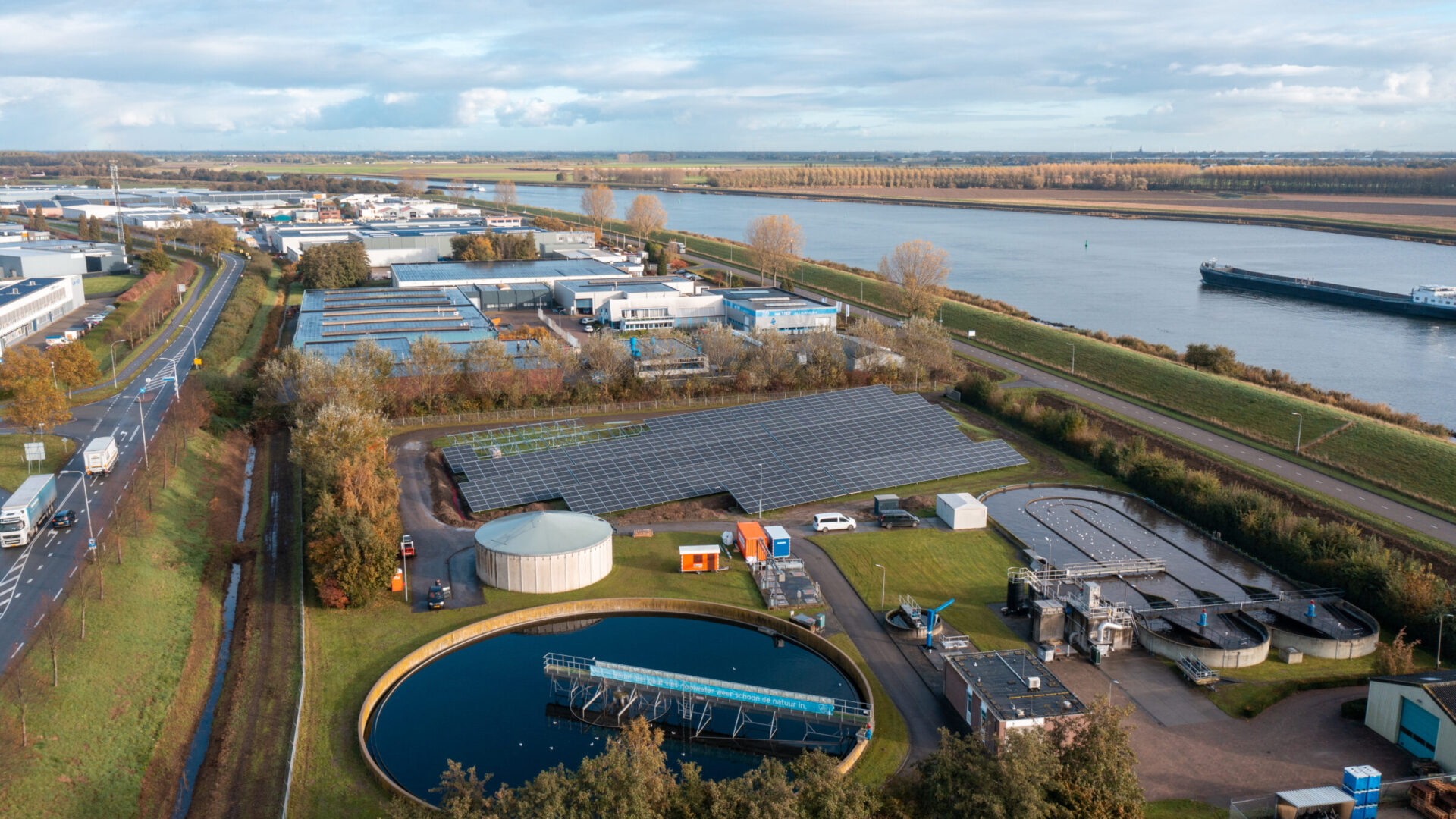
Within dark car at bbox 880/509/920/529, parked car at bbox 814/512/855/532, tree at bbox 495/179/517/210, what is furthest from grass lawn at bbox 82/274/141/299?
tree at bbox 495/179/517/210

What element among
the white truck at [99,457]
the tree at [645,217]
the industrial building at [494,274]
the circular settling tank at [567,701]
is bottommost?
the circular settling tank at [567,701]

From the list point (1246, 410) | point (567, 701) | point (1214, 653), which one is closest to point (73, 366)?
point (567, 701)

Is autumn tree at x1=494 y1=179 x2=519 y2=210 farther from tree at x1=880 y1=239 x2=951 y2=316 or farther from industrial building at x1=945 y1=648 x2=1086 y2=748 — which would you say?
industrial building at x1=945 y1=648 x2=1086 y2=748

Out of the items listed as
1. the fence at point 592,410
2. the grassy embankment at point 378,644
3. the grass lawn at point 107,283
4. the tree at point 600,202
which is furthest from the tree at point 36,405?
the tree at point 600,202

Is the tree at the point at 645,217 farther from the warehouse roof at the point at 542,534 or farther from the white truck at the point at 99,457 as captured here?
the warehouse roof at the point at 542,534

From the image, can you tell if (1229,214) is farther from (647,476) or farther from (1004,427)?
(647,476)

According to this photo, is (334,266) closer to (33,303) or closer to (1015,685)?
(33,303)

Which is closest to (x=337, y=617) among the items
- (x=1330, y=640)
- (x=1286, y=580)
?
(x=1330, y=640)
